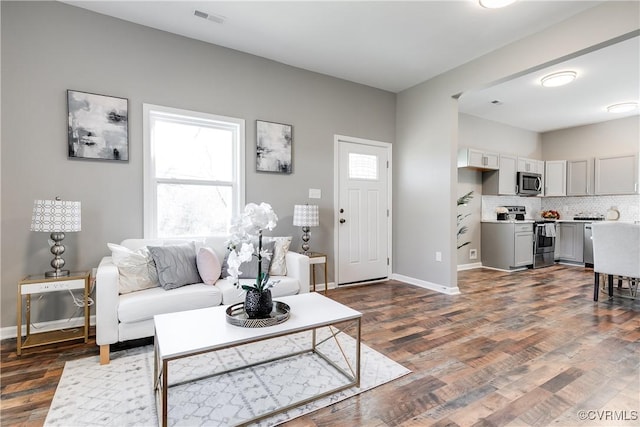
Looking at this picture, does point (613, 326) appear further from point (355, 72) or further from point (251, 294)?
point (355, 72)

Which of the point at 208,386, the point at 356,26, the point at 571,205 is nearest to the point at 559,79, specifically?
the point at 356,26

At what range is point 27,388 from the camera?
183 centimetres

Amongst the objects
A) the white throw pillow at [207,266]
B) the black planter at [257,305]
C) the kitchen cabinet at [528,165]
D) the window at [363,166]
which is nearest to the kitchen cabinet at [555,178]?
the kitchen cabinet at [528,165]

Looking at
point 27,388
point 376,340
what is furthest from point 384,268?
point 27,388

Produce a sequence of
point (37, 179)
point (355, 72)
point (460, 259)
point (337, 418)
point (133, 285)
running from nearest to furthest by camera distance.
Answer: point (337, 418), point (133, 285), point (37, 179), point (355, 72), point (460, 259)

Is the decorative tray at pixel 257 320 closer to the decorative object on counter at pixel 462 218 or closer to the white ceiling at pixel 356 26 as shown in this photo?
the white ceiling at pixel 356 26

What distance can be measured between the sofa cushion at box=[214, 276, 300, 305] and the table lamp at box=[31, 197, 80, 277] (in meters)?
1.19

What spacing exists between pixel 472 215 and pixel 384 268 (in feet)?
7.70

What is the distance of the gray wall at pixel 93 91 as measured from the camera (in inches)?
101

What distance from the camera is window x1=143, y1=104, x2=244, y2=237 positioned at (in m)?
3.11

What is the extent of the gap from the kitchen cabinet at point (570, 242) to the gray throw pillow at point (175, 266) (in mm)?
6904

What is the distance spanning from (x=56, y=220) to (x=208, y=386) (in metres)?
1.69

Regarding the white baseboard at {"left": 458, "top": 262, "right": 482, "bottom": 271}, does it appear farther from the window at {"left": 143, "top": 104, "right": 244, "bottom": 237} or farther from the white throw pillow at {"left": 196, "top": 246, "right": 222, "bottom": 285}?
the white throw pillow at {"left": 196, "top": 246, "right": 222, "bottom": 285}

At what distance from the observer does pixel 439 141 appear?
4.14 meters
